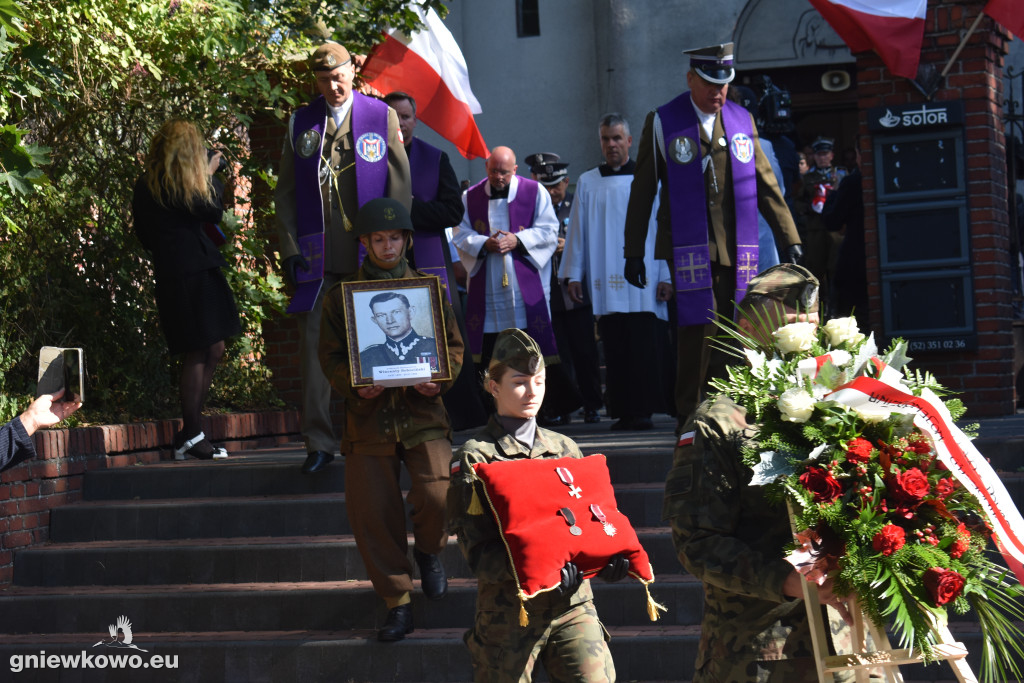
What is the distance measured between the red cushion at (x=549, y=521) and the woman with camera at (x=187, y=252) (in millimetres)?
4533

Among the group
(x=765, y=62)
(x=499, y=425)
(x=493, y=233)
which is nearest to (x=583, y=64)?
(x=765, y=62)

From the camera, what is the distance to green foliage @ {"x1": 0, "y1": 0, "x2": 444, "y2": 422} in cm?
855

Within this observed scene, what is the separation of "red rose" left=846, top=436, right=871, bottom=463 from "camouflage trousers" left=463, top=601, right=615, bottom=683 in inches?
60.5

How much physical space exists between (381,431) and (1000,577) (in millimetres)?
3414

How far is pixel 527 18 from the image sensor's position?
2062 centimetres

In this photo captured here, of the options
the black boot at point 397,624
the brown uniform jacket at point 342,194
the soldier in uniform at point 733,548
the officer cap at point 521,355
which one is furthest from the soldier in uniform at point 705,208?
the soldier in uniform at point 733,548

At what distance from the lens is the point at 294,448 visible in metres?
9.31

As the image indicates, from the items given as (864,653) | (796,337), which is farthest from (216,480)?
(864,653)

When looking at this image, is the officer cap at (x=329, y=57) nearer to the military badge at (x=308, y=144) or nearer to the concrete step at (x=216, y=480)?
the military badge at (x=308, y=144)

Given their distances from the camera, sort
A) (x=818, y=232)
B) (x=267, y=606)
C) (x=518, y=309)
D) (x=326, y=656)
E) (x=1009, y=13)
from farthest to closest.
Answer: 1. (x=818, y=232)
2. (x=518, y=309)
3. (x=1009, y=13)
4. (x=267, y=606)
5. (x=326, y=656)

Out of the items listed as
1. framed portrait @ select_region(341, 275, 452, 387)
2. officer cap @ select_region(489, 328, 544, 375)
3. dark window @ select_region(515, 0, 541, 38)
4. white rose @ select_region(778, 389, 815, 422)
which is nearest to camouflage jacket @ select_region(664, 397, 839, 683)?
white rose @ select_region(778, 389, 815, 422)

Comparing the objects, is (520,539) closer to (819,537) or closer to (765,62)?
(819,537)

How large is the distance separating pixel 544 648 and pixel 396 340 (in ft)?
6.67

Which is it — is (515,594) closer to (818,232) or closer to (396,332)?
(396,332)
